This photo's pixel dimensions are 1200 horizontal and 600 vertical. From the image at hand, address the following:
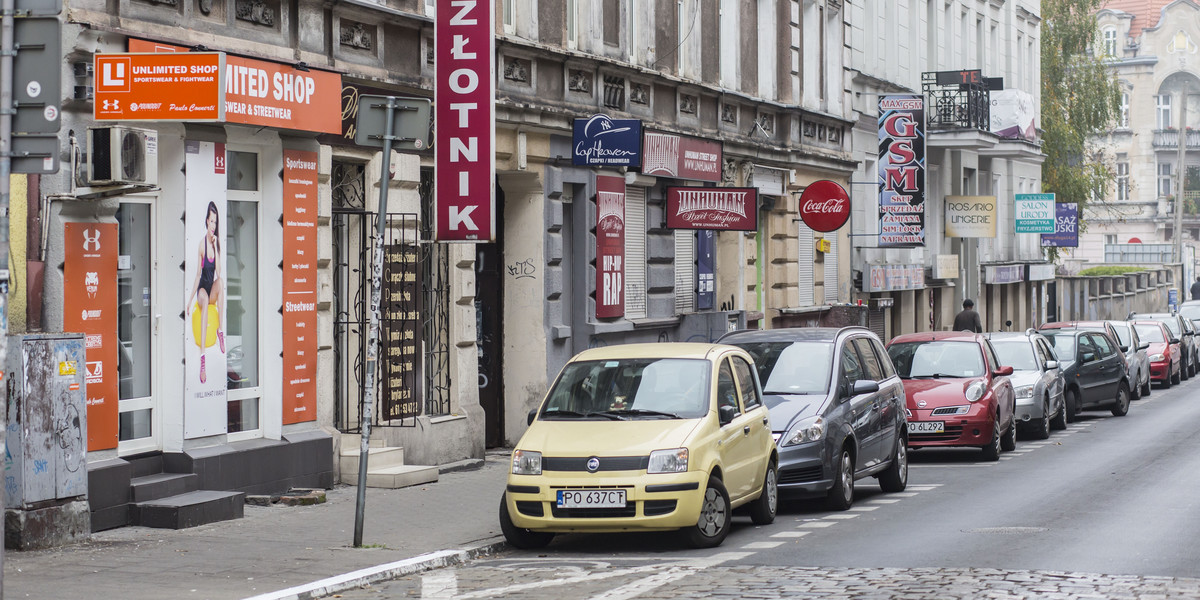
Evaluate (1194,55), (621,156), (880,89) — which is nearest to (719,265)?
(621,156)

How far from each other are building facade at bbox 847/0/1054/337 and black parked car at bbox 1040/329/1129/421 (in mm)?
6420

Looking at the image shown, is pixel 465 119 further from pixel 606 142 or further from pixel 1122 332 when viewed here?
pixel 1122 332

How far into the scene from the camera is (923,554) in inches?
468

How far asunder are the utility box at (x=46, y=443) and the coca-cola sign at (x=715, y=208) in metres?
12.7

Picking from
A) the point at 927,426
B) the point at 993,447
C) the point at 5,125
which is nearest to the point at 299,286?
the point at 5,125

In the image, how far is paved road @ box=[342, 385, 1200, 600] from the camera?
1037 centimetres

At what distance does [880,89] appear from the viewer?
37.4 m

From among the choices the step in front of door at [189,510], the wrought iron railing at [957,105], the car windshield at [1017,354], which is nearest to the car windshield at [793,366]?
the step in front of door at [189,510]

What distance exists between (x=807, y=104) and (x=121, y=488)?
20.8 m

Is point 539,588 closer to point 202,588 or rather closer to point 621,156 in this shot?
point 202,588

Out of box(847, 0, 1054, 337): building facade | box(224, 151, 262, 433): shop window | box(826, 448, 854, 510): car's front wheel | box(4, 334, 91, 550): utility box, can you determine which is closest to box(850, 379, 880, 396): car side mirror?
box(826, 448, 854, 510): car's front wheel

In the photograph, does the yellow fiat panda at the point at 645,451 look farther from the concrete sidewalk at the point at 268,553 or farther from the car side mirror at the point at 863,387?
the car side mirror at the point at 863,387

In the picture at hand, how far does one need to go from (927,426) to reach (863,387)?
5304 millimetres

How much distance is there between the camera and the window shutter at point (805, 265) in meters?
31.9
